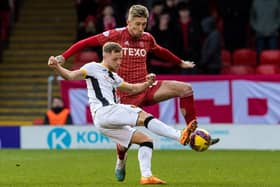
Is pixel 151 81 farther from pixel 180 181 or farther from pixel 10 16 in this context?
pixel 10 16

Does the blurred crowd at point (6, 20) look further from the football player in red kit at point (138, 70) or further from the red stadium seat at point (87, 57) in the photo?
the football player in red kit at point (138, 70)

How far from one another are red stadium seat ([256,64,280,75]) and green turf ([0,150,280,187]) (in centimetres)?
357

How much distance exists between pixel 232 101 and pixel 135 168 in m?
5.10

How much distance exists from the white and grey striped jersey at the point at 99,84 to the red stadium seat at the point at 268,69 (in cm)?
949

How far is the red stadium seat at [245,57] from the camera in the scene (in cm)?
2119

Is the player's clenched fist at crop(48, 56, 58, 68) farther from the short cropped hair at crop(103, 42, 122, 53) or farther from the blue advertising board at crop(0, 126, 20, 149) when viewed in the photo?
the blue advertising board at crop(0, 126, 20, 149)

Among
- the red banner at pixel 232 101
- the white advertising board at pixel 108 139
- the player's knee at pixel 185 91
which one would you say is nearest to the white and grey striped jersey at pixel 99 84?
the player's knee at pixel 185 91

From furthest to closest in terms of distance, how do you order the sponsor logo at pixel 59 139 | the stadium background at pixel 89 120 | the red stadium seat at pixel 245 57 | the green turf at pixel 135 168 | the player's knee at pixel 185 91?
the red stadium seat at pixel 245 57, the sponsor logo at pixel 59 139, the stadium background at pixel 89 120, the player's knee at pixel 185 91, the green turf at pixel 135 168

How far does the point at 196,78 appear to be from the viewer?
61.8 ft

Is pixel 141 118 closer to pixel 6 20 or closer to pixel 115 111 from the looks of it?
pixel 115 111

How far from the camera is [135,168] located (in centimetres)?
1390

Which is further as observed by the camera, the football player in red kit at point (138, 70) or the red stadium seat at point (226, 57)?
the red stadium seat at point (226, 57)

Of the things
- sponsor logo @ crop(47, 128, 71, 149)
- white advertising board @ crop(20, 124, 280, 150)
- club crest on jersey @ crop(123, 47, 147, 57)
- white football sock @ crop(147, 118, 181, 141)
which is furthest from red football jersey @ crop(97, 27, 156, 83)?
sponsor logo @ crop(47, 128, 71, 149)

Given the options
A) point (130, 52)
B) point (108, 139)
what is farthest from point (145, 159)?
point (108, 139)
